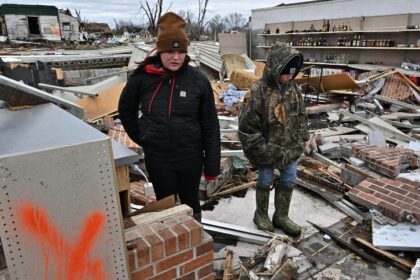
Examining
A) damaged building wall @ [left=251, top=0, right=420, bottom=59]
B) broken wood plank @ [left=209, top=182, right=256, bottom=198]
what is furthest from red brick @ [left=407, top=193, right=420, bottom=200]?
damaged building wall @ [left=251, top=0, right=420, bottom=59]

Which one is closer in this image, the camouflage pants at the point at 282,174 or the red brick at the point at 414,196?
the camouflage pants at the point at 282,174

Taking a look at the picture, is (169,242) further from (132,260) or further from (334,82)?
(334,82)

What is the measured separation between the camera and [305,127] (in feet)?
10.3

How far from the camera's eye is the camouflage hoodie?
297 cm

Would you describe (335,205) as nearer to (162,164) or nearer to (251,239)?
(251,239)

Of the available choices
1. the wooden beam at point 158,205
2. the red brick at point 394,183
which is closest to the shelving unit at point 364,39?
the red brick at point 394,183

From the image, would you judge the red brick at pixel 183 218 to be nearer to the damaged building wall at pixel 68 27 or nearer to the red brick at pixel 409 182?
the red brick at pixel 409 182

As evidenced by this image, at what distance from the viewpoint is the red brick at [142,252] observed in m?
1.70

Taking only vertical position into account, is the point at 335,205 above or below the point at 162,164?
below

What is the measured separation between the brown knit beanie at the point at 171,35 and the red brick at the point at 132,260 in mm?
1306

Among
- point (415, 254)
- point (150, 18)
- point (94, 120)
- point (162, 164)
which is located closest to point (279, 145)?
point (162, 164)

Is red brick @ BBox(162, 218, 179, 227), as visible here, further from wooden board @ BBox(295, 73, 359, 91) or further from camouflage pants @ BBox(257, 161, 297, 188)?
wooden board @ BBox(295, 73, 359, 91)

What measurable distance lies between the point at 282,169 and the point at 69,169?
7.60 ft

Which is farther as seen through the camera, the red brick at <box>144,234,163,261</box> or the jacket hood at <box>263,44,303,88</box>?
→ the jacket hood at <box>263,44,303,88</box>
